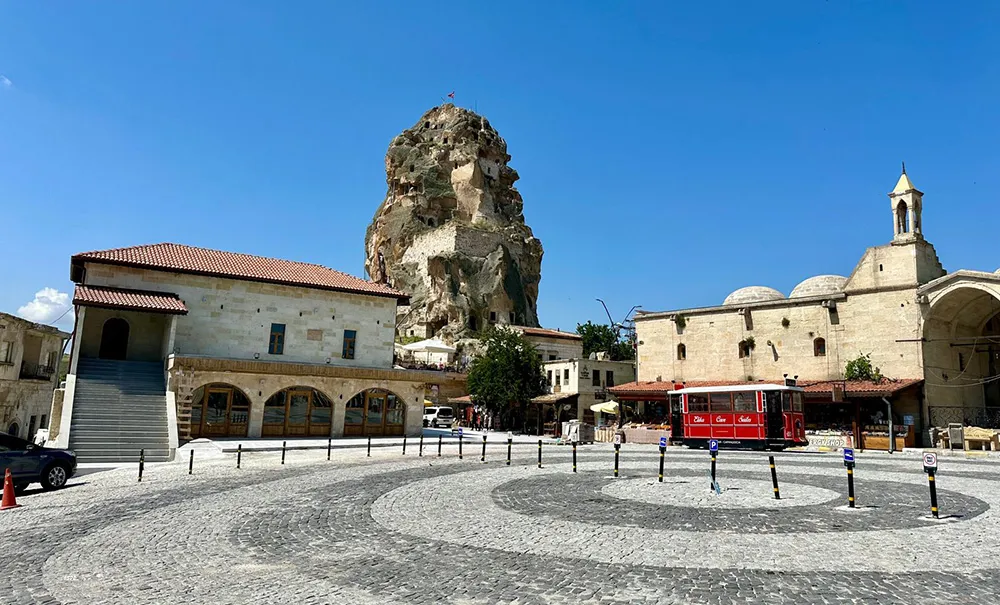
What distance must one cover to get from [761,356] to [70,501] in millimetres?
36407

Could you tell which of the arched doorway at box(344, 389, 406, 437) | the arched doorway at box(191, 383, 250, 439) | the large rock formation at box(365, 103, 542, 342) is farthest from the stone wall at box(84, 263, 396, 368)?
the large rock formation at box(365, 103, 542, 342)

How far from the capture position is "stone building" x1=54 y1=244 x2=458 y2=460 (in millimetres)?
27641

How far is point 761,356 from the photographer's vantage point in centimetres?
3891

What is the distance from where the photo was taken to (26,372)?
119 feet

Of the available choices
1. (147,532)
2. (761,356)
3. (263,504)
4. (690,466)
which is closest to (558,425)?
(761,356)

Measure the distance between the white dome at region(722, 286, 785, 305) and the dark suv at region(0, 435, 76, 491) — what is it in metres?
38.2

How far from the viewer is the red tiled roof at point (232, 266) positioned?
30.7 meters

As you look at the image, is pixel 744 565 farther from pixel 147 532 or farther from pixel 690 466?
pixel 690 466

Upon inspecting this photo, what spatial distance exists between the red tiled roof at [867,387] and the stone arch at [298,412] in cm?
2599

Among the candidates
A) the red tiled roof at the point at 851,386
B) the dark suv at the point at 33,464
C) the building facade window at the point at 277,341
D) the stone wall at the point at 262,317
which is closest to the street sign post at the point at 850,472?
the dark suv at the point at 33,464

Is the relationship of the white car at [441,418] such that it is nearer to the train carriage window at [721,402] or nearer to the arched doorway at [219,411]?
the arched doorway at [219,411]

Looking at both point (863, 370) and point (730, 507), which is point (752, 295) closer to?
point (863, 370)

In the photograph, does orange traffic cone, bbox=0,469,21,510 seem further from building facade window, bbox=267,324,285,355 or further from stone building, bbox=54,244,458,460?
building facade window, bbox=267,324,285,355

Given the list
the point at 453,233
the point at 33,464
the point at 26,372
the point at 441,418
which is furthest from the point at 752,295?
the point at 453,233
